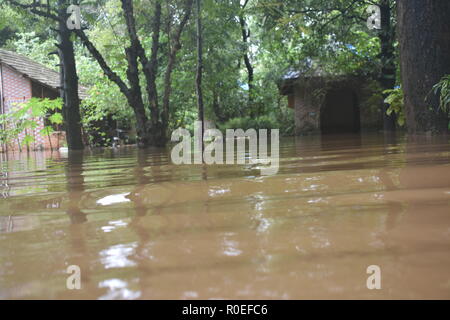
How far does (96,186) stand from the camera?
2.65 m

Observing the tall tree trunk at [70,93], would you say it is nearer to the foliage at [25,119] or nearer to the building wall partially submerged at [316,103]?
the foliage at [25,119]

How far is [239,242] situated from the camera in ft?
3.73

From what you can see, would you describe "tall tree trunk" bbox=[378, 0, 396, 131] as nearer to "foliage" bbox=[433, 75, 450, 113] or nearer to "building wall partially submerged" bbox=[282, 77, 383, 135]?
"building wall partially submerged" bbox=[282, 77, 383, 135]

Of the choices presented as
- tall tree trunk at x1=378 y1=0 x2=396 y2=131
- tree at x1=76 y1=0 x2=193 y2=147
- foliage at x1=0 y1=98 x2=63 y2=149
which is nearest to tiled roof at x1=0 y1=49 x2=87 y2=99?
foliage at x1=0 y1=98 x2=63 y2=149

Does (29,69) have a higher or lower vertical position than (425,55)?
higher

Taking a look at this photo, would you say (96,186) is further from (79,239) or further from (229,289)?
(229,289)

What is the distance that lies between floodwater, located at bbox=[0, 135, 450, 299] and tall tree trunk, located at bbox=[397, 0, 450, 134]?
458cm

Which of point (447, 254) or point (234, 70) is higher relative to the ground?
point (234, 70)

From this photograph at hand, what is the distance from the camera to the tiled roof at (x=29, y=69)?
20.8 m

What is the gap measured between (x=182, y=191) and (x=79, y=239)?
3.10 feet

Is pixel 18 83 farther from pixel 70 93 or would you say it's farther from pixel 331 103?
pixel 331 103

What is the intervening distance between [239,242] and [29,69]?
23.5m

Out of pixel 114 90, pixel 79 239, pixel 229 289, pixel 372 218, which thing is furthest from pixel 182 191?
pixel 114 90

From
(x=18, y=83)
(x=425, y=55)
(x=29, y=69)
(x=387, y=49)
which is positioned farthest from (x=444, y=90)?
(x=29, y=69)
